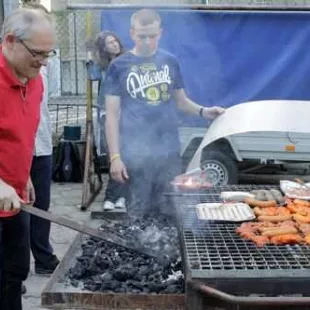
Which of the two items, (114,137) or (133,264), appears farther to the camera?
(114,137)

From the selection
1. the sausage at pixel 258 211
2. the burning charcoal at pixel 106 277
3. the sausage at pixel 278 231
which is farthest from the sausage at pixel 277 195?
the burning charcoal at pixel 106 277

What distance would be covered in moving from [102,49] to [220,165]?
6.72 ft

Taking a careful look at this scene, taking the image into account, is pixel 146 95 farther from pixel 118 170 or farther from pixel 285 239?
pixel 285 239

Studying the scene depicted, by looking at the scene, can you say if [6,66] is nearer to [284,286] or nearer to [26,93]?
[26,93]

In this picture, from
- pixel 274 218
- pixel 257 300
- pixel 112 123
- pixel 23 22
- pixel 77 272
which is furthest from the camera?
pixel 112 123

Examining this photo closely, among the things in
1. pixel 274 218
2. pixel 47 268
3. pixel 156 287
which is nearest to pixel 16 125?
pixel 156 287

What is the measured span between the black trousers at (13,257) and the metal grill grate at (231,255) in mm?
942

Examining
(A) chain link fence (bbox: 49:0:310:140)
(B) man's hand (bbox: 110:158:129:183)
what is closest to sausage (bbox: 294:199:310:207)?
(B) man's hand (bbox: 110:158:129:183)

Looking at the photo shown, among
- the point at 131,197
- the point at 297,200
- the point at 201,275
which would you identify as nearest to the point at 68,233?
the point at 131,197

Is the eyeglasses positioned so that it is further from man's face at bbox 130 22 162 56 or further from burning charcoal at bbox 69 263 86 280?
man's face at bbox 130 22 162 56

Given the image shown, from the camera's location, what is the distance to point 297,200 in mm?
4023

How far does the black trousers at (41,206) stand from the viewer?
5.03 metres

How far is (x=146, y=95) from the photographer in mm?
4879

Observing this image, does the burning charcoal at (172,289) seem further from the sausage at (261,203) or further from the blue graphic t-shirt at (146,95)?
the blue graphic t-shirt at (146,95)
